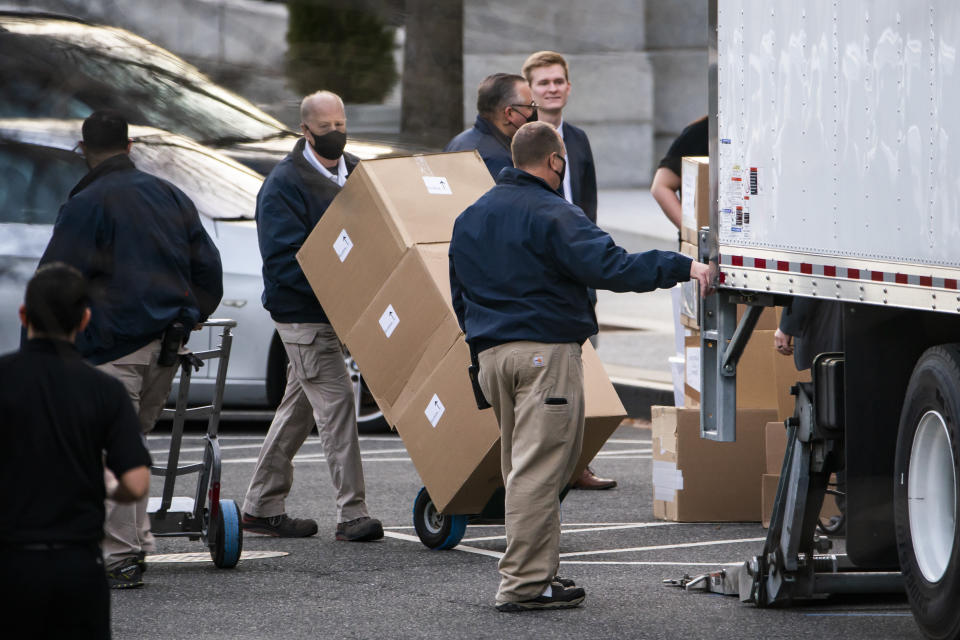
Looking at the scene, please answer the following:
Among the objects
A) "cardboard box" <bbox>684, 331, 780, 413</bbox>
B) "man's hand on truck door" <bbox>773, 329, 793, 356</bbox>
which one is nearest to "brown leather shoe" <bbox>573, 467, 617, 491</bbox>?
"cardboard box" <bbox>684, 331, 780, 413</bbox>

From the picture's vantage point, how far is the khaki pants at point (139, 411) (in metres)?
6.17

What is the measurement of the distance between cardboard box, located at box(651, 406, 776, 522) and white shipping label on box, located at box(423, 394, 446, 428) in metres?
1.59

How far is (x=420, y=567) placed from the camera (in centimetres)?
665

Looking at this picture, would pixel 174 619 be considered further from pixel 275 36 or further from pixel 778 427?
pixel 275 36

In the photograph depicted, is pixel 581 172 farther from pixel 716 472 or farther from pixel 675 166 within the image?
pixel 716 472

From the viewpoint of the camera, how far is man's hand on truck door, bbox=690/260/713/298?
564 cm

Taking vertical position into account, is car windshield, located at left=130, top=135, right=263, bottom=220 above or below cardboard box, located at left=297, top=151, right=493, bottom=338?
above

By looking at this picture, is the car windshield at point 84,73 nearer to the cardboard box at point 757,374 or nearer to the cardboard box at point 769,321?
the cardboard box at point 757,374

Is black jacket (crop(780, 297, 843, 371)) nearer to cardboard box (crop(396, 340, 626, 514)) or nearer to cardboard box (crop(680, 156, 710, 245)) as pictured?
cardboard box (crop(396, 340, 626, 514))

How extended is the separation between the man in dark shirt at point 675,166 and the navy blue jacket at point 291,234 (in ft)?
7.20

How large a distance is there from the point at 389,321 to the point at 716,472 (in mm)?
1982

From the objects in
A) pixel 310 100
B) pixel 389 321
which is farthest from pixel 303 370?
pixel 310 100

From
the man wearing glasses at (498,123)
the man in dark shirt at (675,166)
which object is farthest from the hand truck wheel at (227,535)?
the man in dark shirt at (675,166)

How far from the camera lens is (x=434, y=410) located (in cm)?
672
